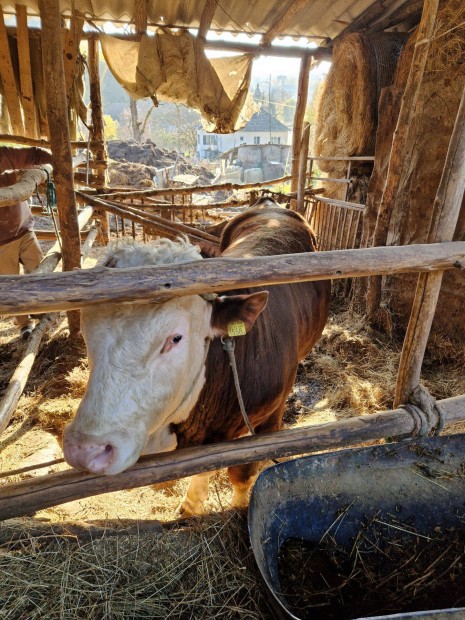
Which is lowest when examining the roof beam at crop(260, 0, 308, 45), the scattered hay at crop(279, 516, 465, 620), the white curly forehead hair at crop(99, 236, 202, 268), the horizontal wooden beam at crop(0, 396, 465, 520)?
the scattered hay at crop(279, 516, 465, 620)

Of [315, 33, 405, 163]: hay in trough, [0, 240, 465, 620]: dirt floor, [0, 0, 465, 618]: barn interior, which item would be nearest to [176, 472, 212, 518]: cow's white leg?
[0, 0, 465, 618]: barn interior

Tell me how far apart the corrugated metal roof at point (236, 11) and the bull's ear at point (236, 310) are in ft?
16.7

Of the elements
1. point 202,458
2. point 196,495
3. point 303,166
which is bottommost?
point 196,495

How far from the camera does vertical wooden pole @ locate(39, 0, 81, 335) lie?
304 cm

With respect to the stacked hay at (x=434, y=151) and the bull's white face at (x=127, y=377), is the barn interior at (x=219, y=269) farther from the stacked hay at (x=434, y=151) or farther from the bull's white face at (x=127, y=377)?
the bull's white face at (x=127, y=377)

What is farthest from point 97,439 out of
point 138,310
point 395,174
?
point 395,174

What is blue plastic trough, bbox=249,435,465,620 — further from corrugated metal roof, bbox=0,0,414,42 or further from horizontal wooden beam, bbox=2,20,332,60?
horizontal wooden beam, bbox=2,20,332,60

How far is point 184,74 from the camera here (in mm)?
5996

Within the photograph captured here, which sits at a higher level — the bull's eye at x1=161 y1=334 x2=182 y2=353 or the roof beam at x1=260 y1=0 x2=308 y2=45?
the roof beam at x1=260 y1=0 x2=308 y2=45

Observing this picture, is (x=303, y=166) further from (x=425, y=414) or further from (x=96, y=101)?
(x=425, y=414)

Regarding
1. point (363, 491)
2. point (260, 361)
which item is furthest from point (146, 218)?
point (363, 491)

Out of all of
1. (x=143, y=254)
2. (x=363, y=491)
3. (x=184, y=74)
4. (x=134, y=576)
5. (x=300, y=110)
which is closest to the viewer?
(x=134, y=576)

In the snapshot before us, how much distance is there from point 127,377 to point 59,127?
272 cm

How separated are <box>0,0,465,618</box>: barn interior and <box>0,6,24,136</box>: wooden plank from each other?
24 millimetres
